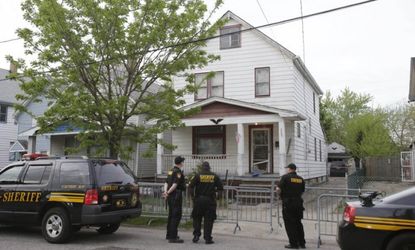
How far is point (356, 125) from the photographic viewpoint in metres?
34.5

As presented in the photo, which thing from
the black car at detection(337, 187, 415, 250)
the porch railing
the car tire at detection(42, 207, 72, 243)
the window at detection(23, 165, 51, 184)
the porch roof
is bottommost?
the car tire at detection(42, 207, 72, 243)

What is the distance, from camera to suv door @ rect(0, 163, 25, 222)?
31.3 ft

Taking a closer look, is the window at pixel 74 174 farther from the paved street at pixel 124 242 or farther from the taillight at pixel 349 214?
the taillight at pixel 349 214

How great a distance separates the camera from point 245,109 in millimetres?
17828

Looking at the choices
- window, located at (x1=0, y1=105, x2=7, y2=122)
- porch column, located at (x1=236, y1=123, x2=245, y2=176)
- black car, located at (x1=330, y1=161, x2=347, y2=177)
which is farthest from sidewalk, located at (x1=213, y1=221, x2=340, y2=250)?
black car, located at (x1=330, y1=161, x2=347, y2=177)

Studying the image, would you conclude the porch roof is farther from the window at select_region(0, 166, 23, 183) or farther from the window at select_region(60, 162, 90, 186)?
the window at select_region(60, 162, 90, 186)

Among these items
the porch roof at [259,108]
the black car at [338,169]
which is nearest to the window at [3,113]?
the porch roof at [259,108]

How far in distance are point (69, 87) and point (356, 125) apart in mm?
27306

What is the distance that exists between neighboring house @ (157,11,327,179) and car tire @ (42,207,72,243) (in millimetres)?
9754

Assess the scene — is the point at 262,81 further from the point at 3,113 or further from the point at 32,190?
the point at 3,113

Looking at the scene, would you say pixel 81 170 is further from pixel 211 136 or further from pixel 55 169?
pixel 211 136

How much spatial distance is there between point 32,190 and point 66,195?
38.5 inches

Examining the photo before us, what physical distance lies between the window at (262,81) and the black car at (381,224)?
1344cm

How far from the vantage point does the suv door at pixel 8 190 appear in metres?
9.55
